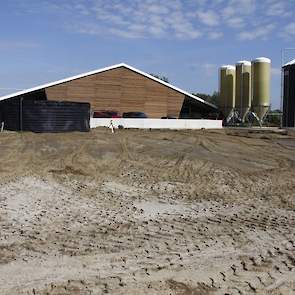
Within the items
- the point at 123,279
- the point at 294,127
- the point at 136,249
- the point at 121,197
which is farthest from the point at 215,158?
the point at 294,127

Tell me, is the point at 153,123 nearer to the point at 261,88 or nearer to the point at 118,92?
the point at 118,92

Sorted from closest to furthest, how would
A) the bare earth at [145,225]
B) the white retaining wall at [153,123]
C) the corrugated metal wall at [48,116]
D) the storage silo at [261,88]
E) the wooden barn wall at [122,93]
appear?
1. the bare earth at [145,225]
2. the corrugated metal wall at [48,116]
3. the white retaining wall at [153,123]
4. the wooden barn wall at [122,93]
5. the storage silo at [261,88]

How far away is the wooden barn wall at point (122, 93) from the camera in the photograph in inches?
2254

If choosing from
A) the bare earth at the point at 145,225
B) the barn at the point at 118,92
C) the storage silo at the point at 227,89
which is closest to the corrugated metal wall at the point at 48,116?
the bare earth at the point at 145,225

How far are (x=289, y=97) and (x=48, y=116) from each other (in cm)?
3283

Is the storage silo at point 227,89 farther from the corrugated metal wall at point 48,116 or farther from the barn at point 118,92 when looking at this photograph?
the corrugated metal wall at point 48,116

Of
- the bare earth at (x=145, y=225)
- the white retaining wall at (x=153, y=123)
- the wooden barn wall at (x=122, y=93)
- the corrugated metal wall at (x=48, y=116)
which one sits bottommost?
the bare earth at (x=145, y=225)

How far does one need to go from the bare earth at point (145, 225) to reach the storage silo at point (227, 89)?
1795 inches

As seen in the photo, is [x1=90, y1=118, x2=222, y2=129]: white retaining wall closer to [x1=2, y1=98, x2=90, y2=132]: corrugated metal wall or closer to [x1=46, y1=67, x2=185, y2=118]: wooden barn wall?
[x1=2, y1=98, x2=90, y2=132]: corrugated metal wall

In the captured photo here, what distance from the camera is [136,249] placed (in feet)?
24.9

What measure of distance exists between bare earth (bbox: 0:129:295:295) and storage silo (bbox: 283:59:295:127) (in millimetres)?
37603

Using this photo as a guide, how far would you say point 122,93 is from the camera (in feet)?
196

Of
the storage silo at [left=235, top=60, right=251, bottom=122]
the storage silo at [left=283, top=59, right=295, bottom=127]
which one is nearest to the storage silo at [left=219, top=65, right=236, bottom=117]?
the storage silo at [left=235, top=60, right=251, bottom=122]

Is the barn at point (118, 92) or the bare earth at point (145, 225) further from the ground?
the barn at point (118, 92)
